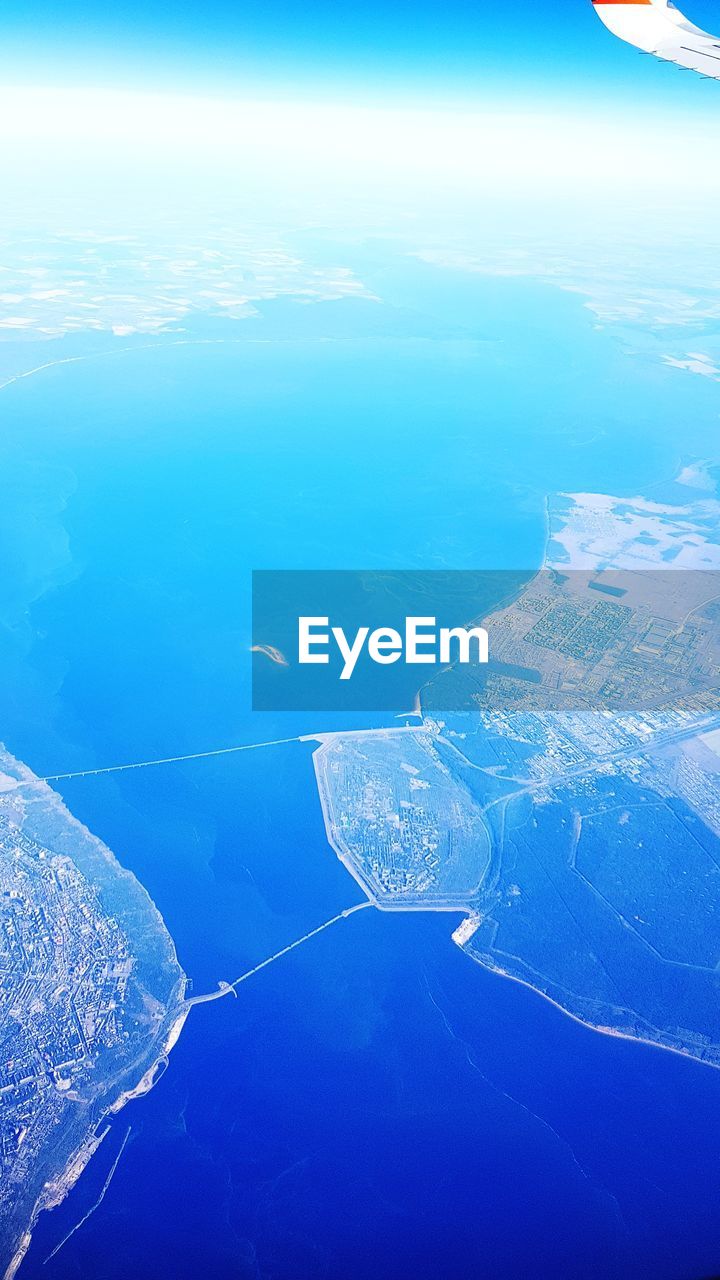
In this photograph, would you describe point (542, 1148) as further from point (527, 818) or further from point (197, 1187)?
point (527, 818)

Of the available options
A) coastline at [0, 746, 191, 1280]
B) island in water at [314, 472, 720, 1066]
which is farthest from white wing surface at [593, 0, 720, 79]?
coastline at [0, 746, 191, 1280]

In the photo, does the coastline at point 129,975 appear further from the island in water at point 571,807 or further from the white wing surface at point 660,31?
the white wing surface at point 660,31

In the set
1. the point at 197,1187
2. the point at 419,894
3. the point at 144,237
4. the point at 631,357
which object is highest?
the point at 144,237

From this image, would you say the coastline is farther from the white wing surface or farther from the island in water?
the white wing surface

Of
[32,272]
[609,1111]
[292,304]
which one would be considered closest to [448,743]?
[609,1111]

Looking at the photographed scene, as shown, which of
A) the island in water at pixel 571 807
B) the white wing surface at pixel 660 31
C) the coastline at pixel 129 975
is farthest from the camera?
the island in water at pixel 571 807

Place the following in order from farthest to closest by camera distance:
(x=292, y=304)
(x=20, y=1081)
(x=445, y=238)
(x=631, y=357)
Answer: (x=445, y=238)
(x=292, y=304)
(x=631, y=357)
(x=20, y=1081)

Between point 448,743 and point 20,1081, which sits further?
point 448,743

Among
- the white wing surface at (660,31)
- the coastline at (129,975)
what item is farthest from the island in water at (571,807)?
the white wing surface at (660,31)
